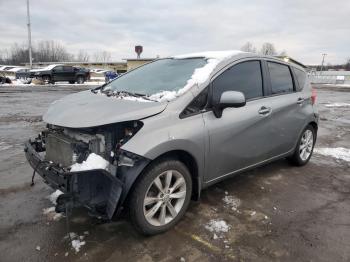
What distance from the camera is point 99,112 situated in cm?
277

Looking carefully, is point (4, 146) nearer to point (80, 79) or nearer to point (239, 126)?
point (239, 126)

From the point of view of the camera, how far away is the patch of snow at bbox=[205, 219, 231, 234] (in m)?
3.05

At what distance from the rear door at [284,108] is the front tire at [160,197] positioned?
167 cm

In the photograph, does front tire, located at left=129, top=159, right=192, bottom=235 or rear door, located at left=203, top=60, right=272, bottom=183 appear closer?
front tire, located at left=129, top=159, right=192, bottom=235

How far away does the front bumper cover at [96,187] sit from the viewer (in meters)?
2.49

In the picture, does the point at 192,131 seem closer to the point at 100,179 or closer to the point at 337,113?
the point at 100,179

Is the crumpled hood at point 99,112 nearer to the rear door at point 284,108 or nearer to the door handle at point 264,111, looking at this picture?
the door handle at point 264,111

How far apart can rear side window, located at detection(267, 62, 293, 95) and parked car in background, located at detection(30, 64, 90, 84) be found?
2525 cm

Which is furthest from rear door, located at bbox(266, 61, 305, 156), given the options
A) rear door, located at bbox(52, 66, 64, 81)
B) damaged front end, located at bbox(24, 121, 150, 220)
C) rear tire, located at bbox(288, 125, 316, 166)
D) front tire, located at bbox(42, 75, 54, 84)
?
front tire, located at bbox(42, 75, 54, 84)

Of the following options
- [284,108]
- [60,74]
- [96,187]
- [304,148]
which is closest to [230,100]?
[284,108]

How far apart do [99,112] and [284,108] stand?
2.63m

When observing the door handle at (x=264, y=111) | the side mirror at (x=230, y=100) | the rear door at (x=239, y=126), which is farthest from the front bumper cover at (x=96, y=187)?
the door handle at (x=264, y=111)

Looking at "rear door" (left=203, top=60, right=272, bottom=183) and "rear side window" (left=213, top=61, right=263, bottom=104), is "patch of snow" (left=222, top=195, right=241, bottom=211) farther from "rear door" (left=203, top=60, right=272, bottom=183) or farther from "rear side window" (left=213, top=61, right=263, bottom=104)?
"rear side window" (left=213, top=61, right=263, bottom=104)

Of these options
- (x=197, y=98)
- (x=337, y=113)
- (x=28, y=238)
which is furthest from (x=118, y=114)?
(x=337, y=113)
